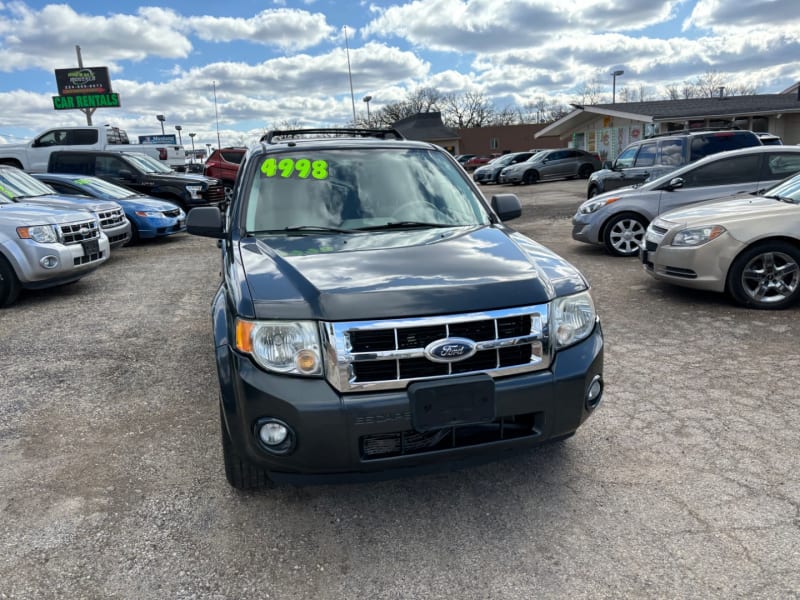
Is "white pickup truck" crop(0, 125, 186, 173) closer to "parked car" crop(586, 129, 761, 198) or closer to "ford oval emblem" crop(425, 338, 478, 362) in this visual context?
"parked car" crop(586, 129, 761, 198)

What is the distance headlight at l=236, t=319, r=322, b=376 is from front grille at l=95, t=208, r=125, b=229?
8285mm

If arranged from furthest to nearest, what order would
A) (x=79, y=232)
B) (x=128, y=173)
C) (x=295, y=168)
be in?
1. (x=128, y=173)
2. (x=79, y=232)
3. (x=295, y=168)

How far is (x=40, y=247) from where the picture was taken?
6.98 meters

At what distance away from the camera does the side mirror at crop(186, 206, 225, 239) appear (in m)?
3.96

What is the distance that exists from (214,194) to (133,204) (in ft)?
11.8

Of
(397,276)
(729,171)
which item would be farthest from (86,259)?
(729,171)

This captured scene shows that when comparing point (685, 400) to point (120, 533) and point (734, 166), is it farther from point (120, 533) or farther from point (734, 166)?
point (734, 166)

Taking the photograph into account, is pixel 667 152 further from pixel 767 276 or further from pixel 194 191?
pixel 194 191

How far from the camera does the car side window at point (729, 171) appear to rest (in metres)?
8.43

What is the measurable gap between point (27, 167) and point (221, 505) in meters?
18.3

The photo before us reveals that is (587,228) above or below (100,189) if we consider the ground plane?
below

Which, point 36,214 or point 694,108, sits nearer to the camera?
point 36,214

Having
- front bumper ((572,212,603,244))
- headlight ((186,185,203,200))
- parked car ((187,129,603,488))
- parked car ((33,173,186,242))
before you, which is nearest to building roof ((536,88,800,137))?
front bumper ((572,212,603,244))

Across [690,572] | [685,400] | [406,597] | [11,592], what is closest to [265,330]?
[406,597]
